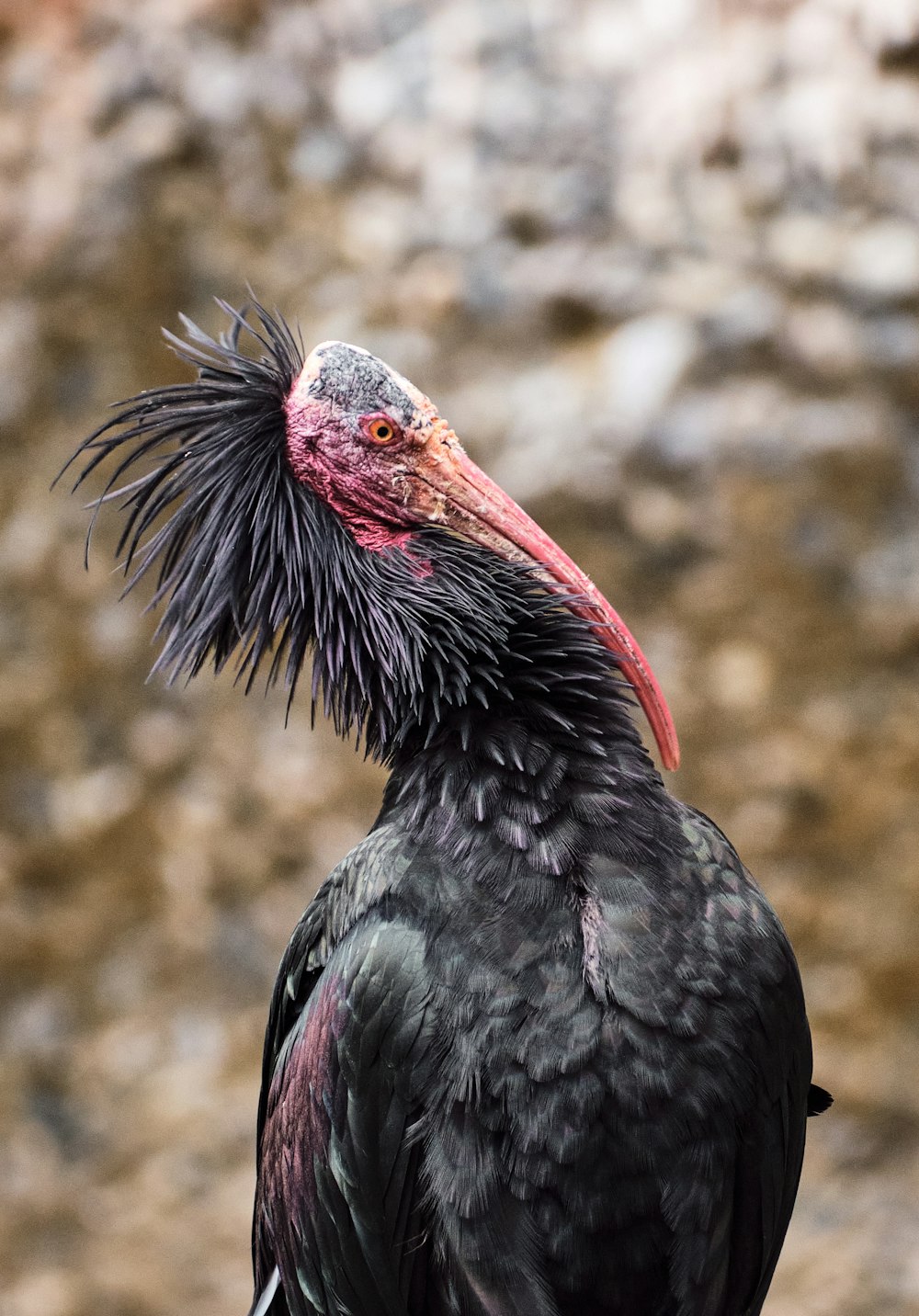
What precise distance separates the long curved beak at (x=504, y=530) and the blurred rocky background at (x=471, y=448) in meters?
3.40

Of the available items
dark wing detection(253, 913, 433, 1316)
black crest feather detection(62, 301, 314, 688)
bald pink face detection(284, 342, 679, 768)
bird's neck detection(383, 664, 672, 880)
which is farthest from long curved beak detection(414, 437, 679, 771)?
dark wing detection(253, 913, 433, 1316)

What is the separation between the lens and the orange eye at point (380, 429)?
262cm

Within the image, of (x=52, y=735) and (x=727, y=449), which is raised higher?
(x=727, y=449)

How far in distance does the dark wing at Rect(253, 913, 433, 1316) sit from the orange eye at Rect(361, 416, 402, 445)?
91cm

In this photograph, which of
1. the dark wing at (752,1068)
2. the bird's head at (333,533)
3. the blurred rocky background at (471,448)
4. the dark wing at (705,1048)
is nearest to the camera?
the dark wing at (705,1048)

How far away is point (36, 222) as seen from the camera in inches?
255

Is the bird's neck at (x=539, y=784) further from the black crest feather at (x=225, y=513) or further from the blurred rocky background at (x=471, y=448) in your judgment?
the blurred rocky background at (x=471, y=448)

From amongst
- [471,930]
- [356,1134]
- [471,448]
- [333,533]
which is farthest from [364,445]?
[471,448]

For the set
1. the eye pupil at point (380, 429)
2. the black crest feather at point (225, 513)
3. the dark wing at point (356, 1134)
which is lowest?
the dark wing at point (356, 1134)

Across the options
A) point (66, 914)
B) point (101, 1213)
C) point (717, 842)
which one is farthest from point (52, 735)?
point (717, 842)

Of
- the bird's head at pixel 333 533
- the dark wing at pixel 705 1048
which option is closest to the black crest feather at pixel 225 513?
the bird's head at pixel 333 533

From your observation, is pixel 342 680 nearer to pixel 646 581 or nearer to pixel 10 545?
pixel 646 581

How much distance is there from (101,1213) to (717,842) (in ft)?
15.4

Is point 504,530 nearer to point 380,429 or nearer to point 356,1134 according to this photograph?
point 380,429
